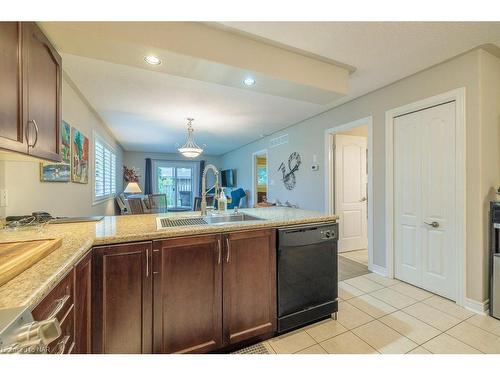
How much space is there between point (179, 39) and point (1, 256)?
161 cm

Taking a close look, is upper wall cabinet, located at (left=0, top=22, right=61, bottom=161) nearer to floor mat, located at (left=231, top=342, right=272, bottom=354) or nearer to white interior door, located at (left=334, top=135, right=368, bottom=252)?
floor mat, located at (left=231, top=342, right=272, bottom=354)

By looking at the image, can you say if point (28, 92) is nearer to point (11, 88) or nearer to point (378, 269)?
point (11, 88)

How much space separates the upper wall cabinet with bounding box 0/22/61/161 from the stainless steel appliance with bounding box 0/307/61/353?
0.74m

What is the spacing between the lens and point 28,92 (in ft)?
3.84

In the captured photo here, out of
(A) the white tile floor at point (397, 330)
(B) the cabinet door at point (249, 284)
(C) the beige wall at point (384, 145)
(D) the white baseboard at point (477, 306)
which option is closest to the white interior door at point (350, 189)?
(C) the beige wall at point (384, 145)

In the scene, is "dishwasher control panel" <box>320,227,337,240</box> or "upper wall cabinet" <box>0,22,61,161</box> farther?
"dishwasher control panel" <box>320,227,337,240</box>

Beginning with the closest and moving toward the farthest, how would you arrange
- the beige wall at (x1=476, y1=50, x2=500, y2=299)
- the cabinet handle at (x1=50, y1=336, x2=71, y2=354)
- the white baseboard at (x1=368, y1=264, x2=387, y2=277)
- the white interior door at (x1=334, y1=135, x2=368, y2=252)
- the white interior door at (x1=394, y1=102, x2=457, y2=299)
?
the cabinet handle at (x1=50, y1=336, x2=71, y2=354) → the beige wall at (x1=476, y1=50, x2=500, y2=299) → the white interior door at (x1=394, y1=102, x2=457, y2=299) → the white baseboard at (x1=368, y1=264, x2=387, y2=277) → the white interior door at (x1=334, y1=135, x2=368, y2=252)

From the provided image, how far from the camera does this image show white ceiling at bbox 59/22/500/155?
1756 mm

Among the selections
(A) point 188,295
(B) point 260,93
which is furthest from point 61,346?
(B) point 260,93

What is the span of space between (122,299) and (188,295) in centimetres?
37

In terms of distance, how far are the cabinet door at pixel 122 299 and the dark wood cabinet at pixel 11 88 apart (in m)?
0.65

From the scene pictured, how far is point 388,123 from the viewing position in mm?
2773

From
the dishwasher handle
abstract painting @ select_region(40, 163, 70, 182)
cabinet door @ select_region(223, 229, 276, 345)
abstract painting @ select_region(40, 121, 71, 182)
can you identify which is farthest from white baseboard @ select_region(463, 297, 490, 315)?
abstract painting @ select_region(40, 163, 70, 182)
